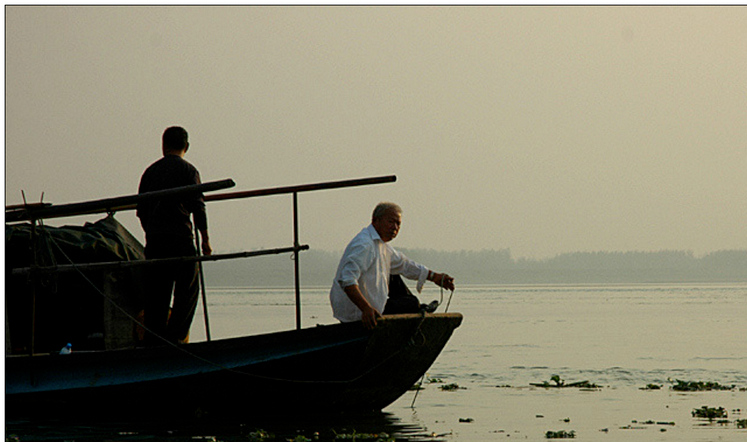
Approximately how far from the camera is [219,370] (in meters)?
9.80

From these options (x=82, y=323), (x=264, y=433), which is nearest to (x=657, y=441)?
(x=264, y=433)

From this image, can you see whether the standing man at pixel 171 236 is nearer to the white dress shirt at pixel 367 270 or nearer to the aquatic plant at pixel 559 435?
the white dress shirt at pixel 367 270

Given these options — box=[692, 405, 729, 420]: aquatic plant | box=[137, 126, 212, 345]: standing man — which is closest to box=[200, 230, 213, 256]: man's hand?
box=[137, 126, 212, 345]: standing man

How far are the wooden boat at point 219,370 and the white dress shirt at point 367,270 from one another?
236 millimetres

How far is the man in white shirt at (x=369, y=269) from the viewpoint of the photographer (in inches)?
362

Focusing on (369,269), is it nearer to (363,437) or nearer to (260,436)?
(363,437)

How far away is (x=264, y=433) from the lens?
891 cm

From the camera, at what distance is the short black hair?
32.3ft

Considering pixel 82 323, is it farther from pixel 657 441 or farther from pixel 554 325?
pixel 554 325

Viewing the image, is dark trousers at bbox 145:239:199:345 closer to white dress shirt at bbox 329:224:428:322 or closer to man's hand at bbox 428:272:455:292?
white dress shirt at bbox 329:224:428:322

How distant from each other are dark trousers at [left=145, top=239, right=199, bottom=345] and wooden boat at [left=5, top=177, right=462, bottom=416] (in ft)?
0.84

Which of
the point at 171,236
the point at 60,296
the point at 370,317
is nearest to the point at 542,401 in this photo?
the point at 370,317

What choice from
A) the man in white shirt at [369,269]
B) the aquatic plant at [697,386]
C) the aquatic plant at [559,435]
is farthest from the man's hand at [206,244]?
the aquatic plant at [697,386]

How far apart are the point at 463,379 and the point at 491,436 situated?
5.76 meters
